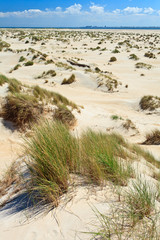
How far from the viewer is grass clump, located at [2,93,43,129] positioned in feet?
15.3

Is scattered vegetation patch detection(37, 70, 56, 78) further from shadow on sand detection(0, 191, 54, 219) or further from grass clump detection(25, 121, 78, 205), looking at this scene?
shadow on sand detection(0, 191, 54, 219)

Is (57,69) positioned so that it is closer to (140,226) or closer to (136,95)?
(136,95)

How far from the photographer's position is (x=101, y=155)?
92.0 inches

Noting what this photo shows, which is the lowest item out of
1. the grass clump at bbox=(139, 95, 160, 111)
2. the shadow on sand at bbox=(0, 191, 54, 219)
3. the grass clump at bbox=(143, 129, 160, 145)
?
the grass clump at bbox=(143, 129, 160, 145)

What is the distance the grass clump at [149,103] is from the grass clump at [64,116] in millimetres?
4599

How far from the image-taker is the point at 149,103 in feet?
28.0

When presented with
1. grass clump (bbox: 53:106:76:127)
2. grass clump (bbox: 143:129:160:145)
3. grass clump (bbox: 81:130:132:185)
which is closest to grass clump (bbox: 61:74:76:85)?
grass clump (bbox: 53:106:76:127)

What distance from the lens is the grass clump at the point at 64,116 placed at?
5396 millimetres

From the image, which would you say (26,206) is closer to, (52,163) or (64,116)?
(52,163)

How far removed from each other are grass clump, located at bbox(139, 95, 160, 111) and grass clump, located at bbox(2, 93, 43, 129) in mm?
5974

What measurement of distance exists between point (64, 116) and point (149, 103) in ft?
16.9

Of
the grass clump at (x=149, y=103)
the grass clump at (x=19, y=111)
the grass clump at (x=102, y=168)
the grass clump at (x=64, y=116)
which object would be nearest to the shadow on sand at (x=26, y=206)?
the grass clump at (x=102, y=168)

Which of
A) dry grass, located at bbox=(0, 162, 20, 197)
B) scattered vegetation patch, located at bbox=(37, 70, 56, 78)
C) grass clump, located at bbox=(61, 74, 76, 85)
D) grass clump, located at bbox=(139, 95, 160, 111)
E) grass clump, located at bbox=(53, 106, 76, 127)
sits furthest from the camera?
scattered vegetation patch, located at bbox=(37, 70, 56, 78)

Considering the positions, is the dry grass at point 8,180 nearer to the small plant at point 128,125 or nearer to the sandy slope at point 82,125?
the sandy slope at point 82,125
